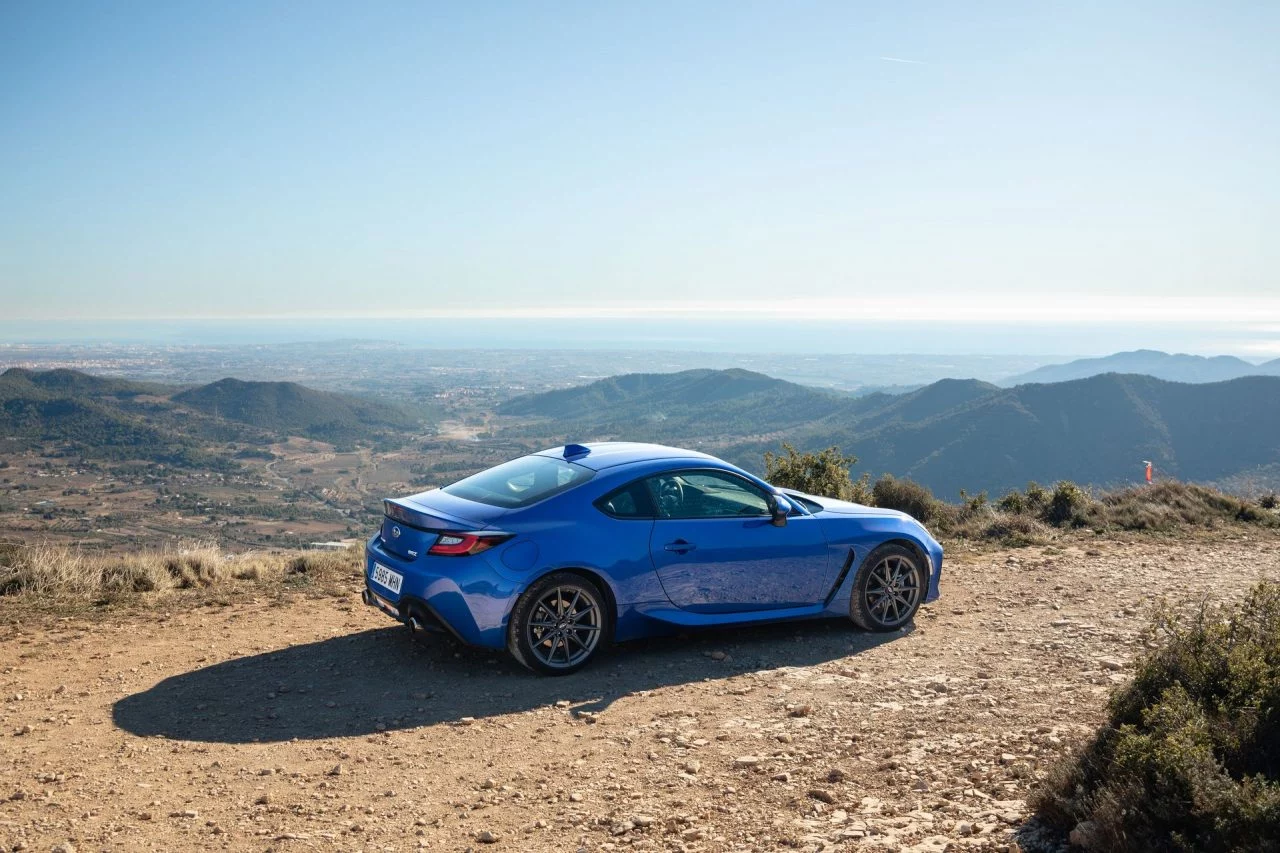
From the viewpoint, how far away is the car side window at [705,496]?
22.3 feet

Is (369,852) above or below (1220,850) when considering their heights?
below

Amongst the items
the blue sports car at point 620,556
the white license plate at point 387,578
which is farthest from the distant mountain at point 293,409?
the blue sports car at point 620,556

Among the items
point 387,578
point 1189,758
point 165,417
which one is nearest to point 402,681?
point 387,578

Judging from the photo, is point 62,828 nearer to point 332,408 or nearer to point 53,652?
point 53,652

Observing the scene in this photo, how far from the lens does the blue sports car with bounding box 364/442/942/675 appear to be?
6098 mm

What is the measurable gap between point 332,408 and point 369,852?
115286mm

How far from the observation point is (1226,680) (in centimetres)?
409

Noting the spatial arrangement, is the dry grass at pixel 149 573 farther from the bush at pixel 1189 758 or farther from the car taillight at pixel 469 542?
the bush at pixel 1189 758

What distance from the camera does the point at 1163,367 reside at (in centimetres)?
→ 16162

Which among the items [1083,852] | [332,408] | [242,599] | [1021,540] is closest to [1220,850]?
[1083,852]

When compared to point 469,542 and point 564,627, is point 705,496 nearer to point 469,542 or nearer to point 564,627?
point 564,627

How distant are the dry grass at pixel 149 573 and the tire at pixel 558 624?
3.99 metres

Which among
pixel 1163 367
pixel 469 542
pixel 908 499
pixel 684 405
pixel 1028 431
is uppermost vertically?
pixel 1163 367

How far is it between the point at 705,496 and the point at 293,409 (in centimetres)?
11286
